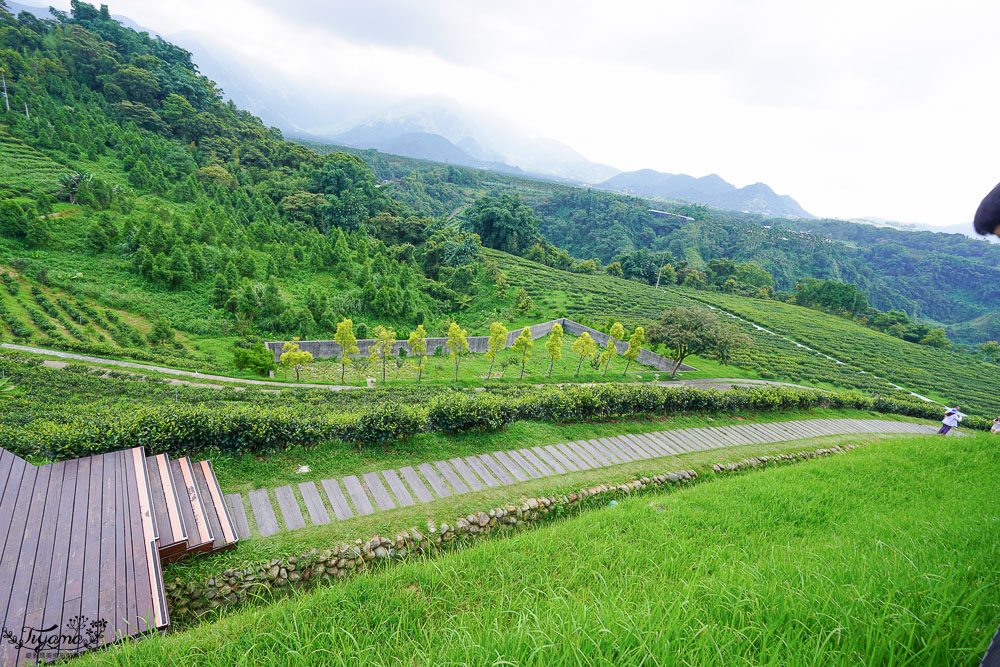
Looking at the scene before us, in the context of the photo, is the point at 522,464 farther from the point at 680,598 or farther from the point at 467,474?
the point at 680,598

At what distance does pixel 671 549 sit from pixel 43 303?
22.3 m

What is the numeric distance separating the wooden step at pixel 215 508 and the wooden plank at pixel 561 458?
509 centimetres

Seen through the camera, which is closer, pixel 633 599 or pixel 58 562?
pixel 633 599

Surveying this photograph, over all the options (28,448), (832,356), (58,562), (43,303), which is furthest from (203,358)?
(832,356)

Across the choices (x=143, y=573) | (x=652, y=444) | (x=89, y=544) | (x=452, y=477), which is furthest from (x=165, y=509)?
(x=652, y=444)

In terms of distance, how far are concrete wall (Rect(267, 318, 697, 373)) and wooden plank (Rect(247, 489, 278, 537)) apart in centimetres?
1155

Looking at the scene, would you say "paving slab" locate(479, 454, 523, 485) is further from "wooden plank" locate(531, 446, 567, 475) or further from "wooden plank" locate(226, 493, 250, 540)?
"wooden plank" locate(226, 493, 250, 540)

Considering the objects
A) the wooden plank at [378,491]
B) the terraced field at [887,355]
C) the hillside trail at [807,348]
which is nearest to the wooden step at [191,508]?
the wooden plank at [378,491]

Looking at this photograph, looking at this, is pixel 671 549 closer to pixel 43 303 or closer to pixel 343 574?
pixel 343 574

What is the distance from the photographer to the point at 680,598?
2529mm

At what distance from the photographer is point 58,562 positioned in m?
3.38

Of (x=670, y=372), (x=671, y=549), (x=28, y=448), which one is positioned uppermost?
(x=671, y=549)

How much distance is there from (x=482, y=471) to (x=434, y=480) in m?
0.88

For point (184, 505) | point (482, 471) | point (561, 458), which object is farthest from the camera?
point (561, 458)
